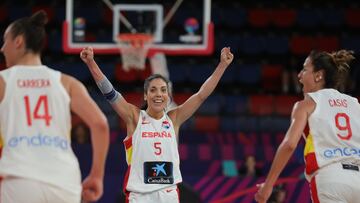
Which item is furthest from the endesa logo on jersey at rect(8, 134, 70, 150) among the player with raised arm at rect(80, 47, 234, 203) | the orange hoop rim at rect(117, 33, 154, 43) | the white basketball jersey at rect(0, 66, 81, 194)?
the orange hoop rim at rect(117, 33, 154, 43)

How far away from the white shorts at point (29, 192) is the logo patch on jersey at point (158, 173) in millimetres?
1844

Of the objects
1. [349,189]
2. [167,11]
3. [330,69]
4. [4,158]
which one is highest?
[167,11]

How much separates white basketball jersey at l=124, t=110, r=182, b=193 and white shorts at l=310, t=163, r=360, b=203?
120 centimetres

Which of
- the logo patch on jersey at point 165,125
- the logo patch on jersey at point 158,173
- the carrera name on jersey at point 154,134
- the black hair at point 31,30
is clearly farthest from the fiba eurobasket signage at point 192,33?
the black hair at point 31,30

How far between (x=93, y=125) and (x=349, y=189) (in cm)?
201

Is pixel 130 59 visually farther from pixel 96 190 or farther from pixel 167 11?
pixel 96 190

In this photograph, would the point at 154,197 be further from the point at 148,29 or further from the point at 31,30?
the point at 148,29

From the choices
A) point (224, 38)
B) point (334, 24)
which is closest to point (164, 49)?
point (224, 38)

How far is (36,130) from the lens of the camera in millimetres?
4109

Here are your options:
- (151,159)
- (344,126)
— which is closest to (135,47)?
(151,159)

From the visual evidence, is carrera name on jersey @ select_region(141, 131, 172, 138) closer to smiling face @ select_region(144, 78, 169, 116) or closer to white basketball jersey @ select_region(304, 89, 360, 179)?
smiling face @ select_region(144, 78, 169, 116)

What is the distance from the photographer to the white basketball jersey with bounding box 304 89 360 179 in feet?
17.4

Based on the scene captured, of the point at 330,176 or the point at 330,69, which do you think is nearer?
the point at 330,176

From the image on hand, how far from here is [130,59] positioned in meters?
12.2
